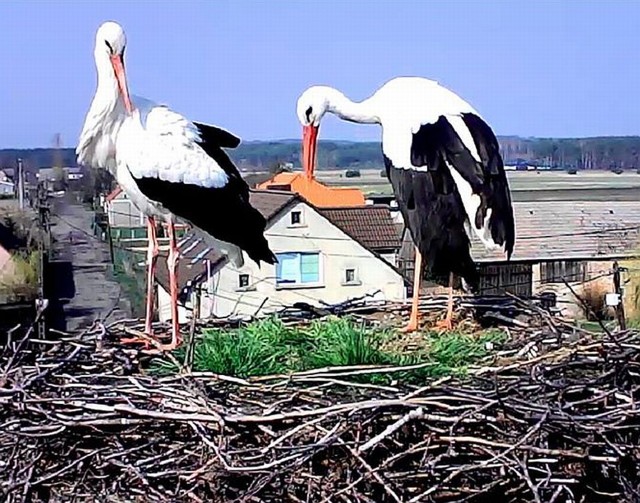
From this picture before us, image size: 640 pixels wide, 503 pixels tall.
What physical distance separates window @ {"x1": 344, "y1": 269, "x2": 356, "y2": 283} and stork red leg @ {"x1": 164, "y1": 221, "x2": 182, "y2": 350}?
8.88 meters

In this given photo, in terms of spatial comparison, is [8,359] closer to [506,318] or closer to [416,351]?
[416,351]

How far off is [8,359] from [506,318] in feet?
5.99

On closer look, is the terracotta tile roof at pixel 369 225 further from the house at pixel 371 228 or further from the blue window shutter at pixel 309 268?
the blue window shutter at pixel 309 268

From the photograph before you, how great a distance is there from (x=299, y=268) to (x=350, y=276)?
0.74 m

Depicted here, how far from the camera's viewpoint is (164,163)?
366cm

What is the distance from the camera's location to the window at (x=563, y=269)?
15648 mm

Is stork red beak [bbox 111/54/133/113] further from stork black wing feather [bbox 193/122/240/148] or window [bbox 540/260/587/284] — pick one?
window [bbox 540/260/587/284]

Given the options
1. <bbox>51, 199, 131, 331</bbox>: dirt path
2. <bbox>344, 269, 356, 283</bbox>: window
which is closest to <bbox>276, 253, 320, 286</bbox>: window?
<bbox>344, 269, 356, 283</bbox>: window

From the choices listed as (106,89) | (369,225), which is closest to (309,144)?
(106,89)

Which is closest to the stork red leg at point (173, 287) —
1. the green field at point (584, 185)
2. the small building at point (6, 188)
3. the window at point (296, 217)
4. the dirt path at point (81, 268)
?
the dirt path at point (81, 268)

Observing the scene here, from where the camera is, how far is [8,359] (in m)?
2.80

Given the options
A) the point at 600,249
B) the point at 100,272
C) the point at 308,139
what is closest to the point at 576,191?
the point at 600,249

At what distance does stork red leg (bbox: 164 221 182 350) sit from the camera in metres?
3.55

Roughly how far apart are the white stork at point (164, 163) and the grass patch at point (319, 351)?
1.12 feet
